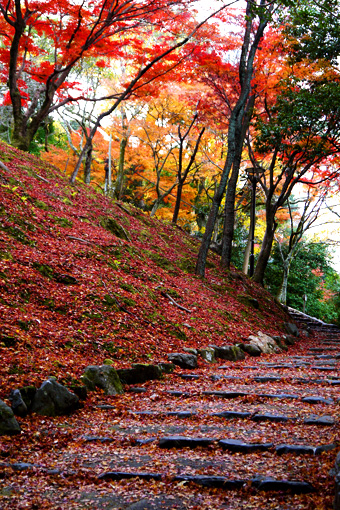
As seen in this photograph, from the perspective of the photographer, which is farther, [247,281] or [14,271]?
[247,281]

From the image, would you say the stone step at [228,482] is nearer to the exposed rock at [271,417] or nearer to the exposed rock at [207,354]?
the exposed rock at [271,417]

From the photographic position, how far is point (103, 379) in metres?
4.95

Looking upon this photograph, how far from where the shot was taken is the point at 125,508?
2.41 metres

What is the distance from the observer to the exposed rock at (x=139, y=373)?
17.7 ft

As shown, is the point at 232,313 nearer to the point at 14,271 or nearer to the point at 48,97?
the point at 14,271

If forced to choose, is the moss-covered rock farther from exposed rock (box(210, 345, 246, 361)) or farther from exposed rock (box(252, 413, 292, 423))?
exposed rock (box(252, 413, 292, 423))

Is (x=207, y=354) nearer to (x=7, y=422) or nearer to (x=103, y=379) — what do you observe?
(x=103, y=379)

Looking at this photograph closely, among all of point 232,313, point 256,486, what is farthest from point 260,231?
point 256,486

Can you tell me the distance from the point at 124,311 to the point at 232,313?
478 centimetres

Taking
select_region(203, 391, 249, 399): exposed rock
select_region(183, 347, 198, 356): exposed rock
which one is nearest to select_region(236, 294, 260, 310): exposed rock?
select_region(183, 347, 198, 356): exposed rock

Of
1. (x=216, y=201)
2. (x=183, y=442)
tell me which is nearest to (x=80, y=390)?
(x=183, y=442)

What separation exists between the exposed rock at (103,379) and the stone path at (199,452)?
0.16 metres

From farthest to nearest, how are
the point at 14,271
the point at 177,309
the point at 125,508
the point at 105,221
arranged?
1. the point at 105,221
2. the point at 177,309
3. the point at 14,271
4. the point at 125,508

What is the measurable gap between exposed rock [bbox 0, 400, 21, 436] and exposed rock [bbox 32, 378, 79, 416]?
1.47ft
